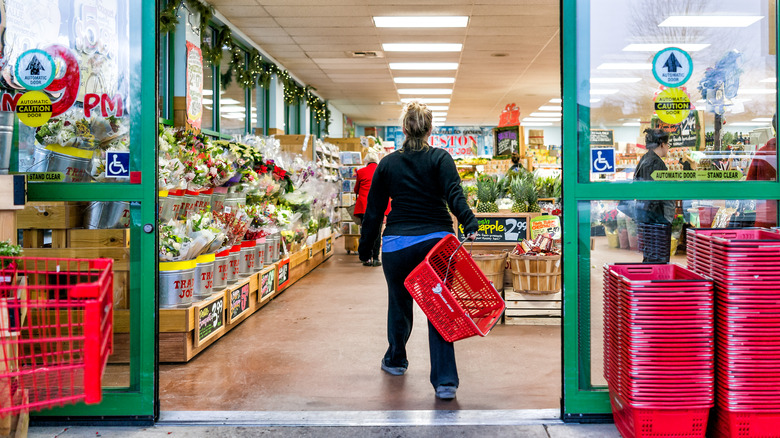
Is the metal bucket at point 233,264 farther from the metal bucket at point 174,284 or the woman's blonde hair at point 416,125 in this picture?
the woman's blonde hair at point 416,125

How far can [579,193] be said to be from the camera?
2930 millimetres

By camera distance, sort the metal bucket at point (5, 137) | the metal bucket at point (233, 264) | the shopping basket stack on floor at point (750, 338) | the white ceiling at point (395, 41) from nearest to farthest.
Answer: the shopping basket stack on floor at point (750, 338), the metal bucket at point (5, 137), the metal bucket at point (233, 264), the white ceiling at point (395, 41)

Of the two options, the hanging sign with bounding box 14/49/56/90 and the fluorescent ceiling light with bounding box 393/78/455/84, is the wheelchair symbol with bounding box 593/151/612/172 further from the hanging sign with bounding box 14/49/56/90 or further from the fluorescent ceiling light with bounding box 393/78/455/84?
the fluorescent ceiling light with bounding box 393/78/455/84

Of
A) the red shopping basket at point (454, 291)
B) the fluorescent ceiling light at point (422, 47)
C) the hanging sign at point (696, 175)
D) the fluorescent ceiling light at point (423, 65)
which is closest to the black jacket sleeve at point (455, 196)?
the red shopping basket at point (454, 291)

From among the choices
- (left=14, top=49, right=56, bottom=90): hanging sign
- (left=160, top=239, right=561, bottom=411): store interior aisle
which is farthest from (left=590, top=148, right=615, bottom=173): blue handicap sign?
(left=14, top=49, right=56, bottom=90): hanging sign

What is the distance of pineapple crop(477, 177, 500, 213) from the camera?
18.2 ft

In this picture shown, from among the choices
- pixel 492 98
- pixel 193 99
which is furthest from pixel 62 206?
pixel 492 98

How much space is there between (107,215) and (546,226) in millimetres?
3411

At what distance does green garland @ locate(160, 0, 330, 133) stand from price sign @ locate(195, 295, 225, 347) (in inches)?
128

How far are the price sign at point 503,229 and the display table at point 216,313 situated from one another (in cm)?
202

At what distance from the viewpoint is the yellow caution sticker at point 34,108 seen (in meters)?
2.91

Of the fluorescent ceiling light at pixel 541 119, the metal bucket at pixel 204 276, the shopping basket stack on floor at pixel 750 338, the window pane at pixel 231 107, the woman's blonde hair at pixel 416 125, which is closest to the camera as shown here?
the shopping basket stack on floor at pixel 750 338

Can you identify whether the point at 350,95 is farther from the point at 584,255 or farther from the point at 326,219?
the point at 584,255

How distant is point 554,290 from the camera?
16.6 ft
